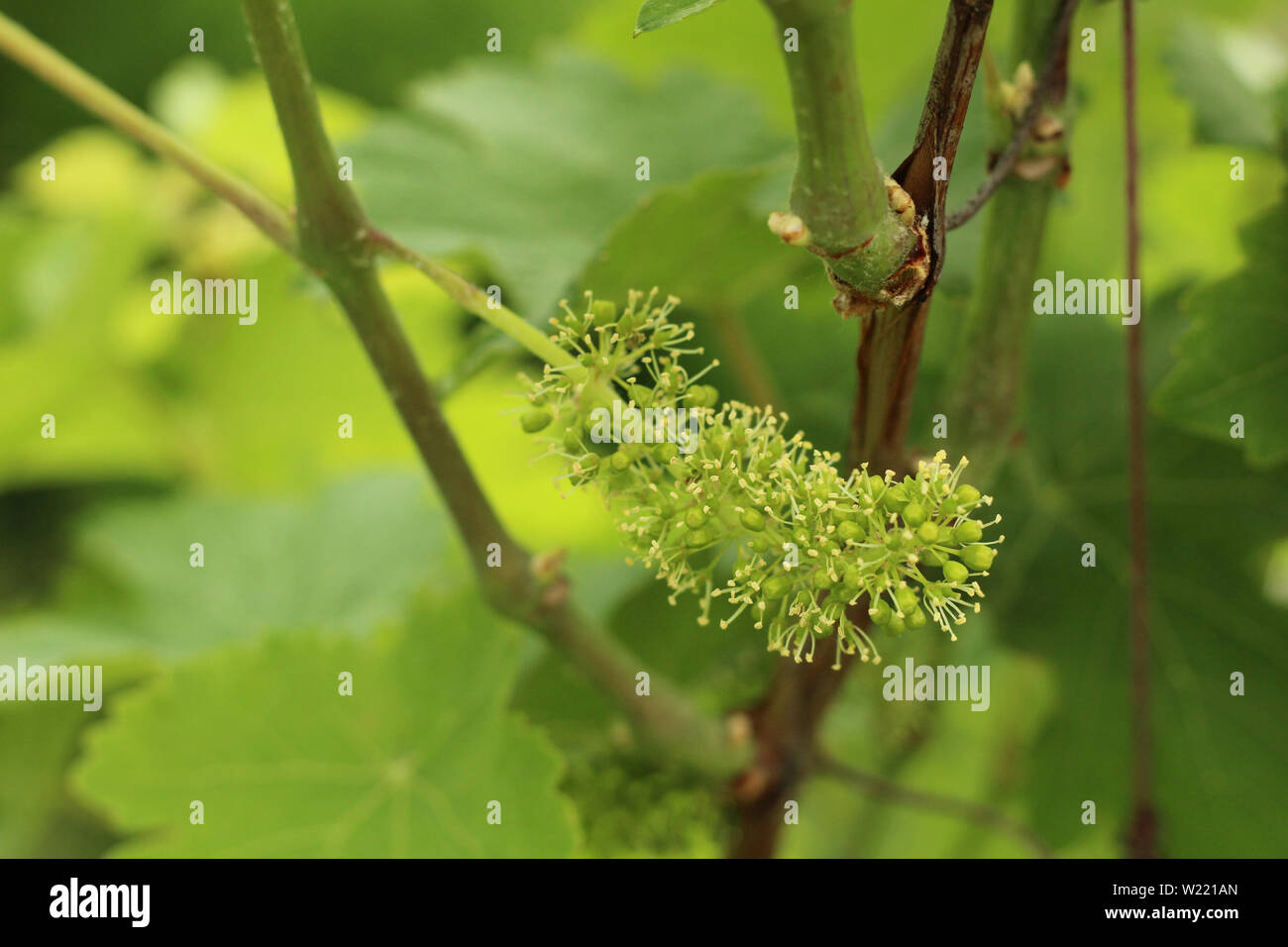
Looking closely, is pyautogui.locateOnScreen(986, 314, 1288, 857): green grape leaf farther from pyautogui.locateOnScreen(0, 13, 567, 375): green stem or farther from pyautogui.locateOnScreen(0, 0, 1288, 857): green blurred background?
pyautogui.locateOnScreen(0, 13, 567, 375): green stem

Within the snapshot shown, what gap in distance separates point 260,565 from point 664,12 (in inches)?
28.5

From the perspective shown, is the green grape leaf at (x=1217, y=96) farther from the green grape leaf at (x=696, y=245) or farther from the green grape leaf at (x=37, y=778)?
the green grape leaf at (x=37, y=778)

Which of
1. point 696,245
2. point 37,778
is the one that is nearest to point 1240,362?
point 696,245

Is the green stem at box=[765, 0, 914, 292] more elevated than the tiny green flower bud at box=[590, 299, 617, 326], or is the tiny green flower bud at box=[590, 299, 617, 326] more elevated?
the green stem at box=[765, 0, 914, 292]

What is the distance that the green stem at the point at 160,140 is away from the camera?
440mm

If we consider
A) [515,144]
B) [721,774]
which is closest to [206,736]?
[721,774]

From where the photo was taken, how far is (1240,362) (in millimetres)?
529

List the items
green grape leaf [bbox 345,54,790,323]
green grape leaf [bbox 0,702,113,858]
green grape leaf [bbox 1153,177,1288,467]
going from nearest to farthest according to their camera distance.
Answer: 1. green grape leaf [bbox 1153,177,1288,467]
2. green grape leaf [bbox 345,54,790,323]
3. green grape leaf [bbox 0,702,113,858]

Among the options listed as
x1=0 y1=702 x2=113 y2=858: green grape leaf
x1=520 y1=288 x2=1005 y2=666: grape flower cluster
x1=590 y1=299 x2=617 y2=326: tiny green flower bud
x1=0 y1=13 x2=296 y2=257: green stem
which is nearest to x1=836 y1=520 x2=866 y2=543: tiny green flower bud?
x1=520 y1=288 x2=1005 y2=666: grape flower cluster

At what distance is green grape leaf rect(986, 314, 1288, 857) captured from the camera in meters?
0.68

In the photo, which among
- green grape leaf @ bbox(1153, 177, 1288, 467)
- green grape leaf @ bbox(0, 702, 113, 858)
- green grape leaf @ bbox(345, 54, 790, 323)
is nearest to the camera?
green grape leaf @ bbox(1153, 177, 1288, 467)

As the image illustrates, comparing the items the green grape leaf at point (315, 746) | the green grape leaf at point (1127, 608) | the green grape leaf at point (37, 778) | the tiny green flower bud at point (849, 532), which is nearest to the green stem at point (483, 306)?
the tiny green flower bud at point (849, 532)

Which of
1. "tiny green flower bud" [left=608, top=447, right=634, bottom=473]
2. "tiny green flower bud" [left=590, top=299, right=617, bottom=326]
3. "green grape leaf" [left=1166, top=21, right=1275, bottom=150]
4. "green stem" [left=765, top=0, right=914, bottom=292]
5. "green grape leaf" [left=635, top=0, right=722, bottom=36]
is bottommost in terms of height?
"tiny green flower bud" [left=608, top=447, right=634, bottom=473]

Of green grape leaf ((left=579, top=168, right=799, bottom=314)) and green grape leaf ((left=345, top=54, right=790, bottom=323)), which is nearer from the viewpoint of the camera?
green grape leaf ((left=579, top=168, right=799, bottom=314))
